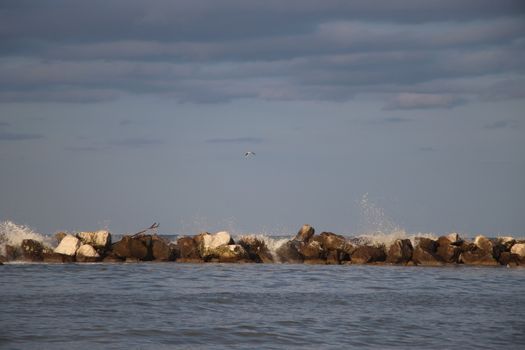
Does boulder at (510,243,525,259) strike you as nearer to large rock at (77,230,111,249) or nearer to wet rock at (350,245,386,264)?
wet rock at (350,245,386,264)

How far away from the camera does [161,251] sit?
4753 centimetres

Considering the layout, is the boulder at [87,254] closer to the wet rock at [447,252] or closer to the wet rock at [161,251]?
the wet rock at [161,251]

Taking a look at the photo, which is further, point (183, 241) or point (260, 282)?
point (183, 241)

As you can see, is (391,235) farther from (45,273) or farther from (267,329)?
(267,329)

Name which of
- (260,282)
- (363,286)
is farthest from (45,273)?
(363,286)

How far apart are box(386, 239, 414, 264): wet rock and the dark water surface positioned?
645 centimetres

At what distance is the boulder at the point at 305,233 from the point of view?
51.8 metres

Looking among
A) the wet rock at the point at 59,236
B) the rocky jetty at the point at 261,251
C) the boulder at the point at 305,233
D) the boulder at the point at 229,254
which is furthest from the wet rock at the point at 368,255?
the wet rock at the point at 59,236

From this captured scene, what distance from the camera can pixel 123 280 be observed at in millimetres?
34281

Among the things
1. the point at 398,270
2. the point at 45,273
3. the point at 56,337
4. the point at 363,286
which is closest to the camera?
the point at 56,337

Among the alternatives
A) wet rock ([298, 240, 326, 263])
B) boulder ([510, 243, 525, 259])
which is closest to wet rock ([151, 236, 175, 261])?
wet rock ([298, 240, 326, 263])

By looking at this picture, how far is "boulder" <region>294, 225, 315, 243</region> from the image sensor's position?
51844 mm

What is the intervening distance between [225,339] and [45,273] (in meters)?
19.7

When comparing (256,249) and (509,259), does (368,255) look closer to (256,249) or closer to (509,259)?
(256,249)
